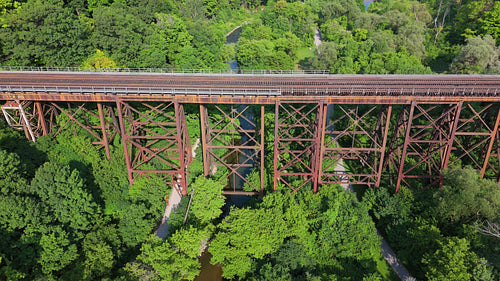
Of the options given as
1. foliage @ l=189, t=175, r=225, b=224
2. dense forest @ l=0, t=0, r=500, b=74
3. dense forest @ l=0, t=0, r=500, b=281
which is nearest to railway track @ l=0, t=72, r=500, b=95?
dense forest @ l=0, t=0, r=500, b=281

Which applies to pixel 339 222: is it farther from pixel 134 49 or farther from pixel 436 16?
pixel 436 16

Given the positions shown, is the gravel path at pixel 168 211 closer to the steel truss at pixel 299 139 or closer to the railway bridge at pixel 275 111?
the steel truss at pixel 299 139

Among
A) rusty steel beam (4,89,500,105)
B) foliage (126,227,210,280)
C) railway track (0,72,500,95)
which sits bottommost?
foliage (126,227,210,280)

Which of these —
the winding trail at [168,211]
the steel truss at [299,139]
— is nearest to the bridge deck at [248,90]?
the steel truss at [299,139]

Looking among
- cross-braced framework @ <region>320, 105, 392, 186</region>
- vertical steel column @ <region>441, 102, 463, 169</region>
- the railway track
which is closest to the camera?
vertical steel column @ <region>441, 102, 463, 169</region>

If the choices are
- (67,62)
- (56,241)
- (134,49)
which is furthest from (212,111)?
(56,241)

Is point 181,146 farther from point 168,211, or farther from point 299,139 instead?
point 299,139

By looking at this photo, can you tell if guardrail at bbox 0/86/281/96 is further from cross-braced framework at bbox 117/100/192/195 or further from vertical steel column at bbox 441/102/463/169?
vertical steel column at bbox 441/102/463/169
